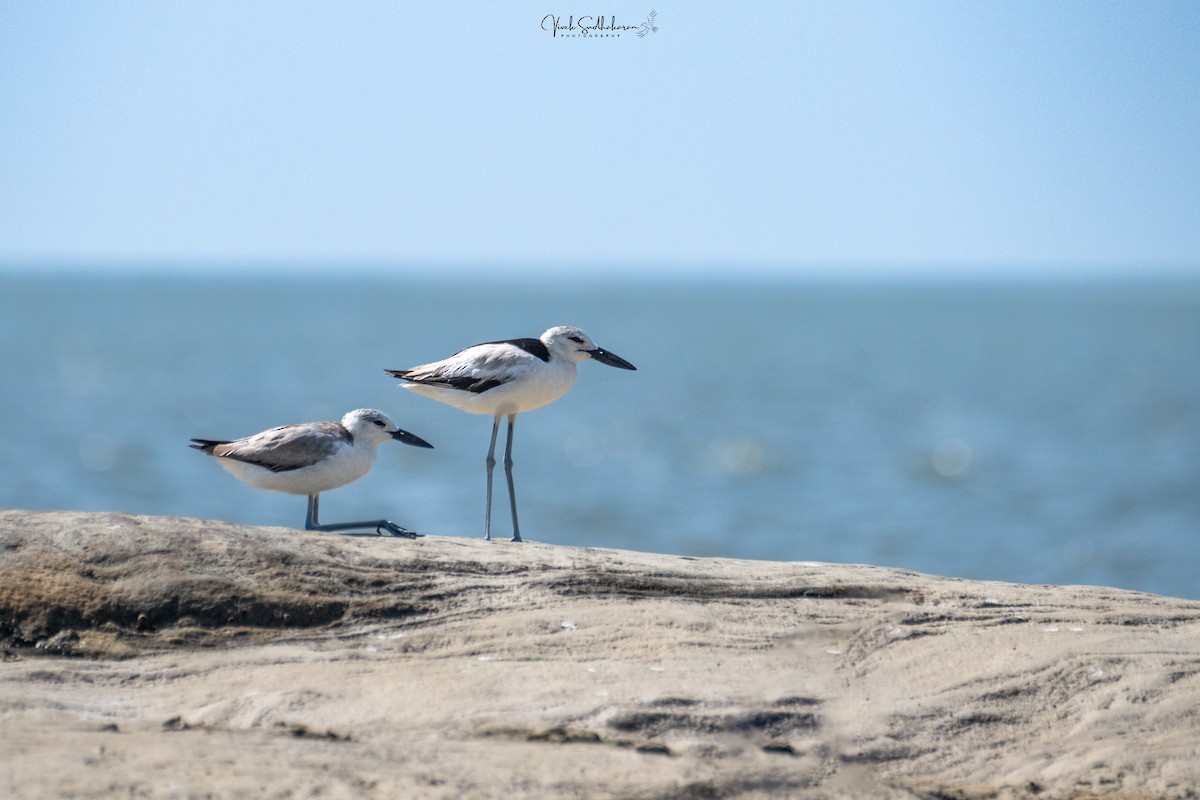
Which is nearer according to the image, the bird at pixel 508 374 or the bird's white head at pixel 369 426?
the bird's white head at pixel 369 426

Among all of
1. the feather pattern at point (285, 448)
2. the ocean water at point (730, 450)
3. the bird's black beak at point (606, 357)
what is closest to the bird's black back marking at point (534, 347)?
the bird's black beak at point (606, 357)

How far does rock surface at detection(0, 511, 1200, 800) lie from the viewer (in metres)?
4.86

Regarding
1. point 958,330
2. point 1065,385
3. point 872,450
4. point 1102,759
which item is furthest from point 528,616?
point 958,330

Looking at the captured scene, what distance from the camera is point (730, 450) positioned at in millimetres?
36000

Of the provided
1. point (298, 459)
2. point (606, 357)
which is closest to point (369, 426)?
point (298, 459)

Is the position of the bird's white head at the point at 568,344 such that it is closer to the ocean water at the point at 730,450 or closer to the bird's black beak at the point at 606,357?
the bird's black beak at the point at 606,357

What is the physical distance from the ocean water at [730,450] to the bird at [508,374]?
1.67 meters

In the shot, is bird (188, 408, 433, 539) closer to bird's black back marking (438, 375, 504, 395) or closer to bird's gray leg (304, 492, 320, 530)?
bird's gray leg (304, 492, 320, 530)

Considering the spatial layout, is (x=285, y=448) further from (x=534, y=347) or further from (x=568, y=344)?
(x=568, y=344)

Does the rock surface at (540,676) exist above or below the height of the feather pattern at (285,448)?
below

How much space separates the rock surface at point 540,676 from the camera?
4.86 m

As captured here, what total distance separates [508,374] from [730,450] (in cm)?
2787

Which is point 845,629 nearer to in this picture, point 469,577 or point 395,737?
point 469,577

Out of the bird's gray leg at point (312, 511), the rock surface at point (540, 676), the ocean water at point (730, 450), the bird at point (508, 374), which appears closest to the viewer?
the rock surface at point (540, 676)
